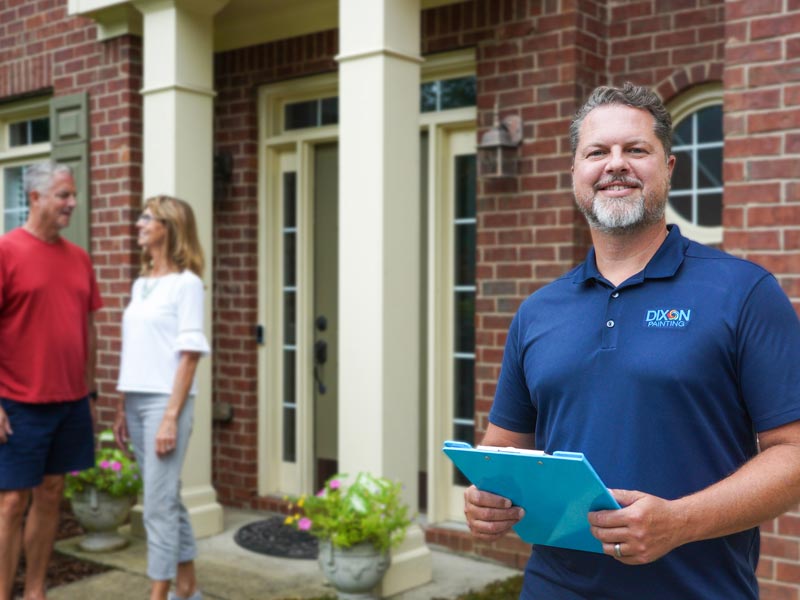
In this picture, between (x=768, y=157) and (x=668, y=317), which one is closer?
(x=668, y=317)

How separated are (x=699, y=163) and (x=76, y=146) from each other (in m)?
3.94

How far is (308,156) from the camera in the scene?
6062 millimetres

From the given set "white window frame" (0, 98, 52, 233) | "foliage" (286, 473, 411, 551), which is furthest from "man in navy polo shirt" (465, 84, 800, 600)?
"white window frame" (0, 98, 52, 233)

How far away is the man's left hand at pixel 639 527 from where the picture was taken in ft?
5.09

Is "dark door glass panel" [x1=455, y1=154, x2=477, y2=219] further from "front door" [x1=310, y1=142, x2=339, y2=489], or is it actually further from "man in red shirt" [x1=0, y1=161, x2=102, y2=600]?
"man in red shirt" [x1=0, y1=161, x2=102, y2=600]

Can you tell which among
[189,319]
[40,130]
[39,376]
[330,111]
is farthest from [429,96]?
[40,130]

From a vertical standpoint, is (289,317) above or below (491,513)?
above

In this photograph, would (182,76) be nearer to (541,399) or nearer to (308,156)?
(308,156)

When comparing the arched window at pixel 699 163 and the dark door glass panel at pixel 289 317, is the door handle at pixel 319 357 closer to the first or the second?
the dark door glass panel at pixel 289 317

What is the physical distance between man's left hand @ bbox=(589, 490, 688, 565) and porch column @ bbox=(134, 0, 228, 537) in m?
3.97

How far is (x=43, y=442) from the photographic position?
406cm

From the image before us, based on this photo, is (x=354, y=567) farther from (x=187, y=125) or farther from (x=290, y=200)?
(x=290, y=200)

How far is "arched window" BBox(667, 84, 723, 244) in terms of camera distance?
4.55 meters

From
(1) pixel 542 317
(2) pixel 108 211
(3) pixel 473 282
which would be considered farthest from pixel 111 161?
(1) pixel 542 317
